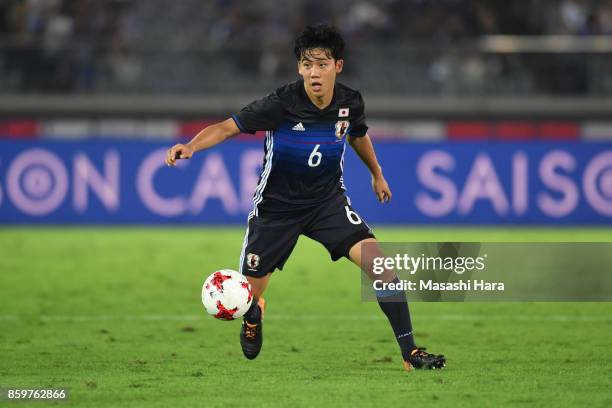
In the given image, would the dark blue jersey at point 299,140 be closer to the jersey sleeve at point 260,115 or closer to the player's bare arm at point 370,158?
the jersey sleeve at point 260,115

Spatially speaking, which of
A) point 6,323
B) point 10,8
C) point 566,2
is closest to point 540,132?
point 566,2

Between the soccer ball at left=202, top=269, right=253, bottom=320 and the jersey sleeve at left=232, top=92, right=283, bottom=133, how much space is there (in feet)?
3.03

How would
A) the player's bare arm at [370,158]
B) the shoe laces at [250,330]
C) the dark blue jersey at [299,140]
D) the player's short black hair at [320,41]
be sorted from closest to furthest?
1. the player's short black hair at [320,41]
2. the dark blue jersey at [299,140]
3. the shoe laces at [250,330]
4. the player's bare arm at [370,158]

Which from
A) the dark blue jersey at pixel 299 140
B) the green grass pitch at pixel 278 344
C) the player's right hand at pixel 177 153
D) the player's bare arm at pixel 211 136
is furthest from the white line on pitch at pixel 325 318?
the player's right hand at pixel 177 153

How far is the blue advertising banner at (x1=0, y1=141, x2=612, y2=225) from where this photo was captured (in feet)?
60.2

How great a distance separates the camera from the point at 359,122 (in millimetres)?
7441

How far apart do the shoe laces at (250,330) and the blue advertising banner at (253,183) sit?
10.9 m

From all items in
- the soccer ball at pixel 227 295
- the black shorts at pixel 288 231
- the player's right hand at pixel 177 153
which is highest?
the player's right hand at pixel 177 153

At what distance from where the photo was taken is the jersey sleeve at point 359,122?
7.39 m

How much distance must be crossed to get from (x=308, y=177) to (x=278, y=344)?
1.67 m

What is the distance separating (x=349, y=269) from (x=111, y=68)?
6.89 meters

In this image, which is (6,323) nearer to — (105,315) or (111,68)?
(105,315)

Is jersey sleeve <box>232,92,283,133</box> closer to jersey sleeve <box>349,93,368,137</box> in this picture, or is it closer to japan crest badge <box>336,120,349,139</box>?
japan crest badge <box>336,120,349,139</box>

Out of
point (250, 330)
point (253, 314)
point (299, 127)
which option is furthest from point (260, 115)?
point (250, 330)
